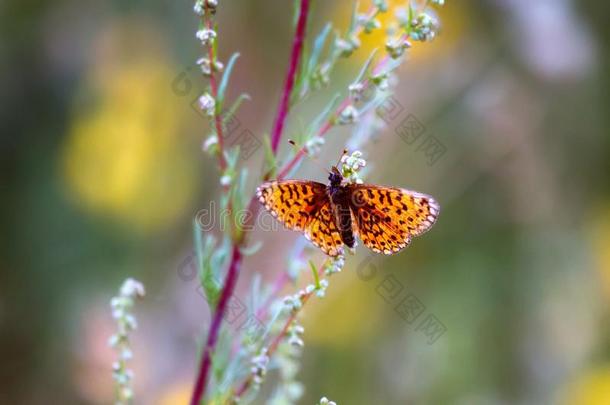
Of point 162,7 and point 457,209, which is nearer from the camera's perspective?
point 162,7

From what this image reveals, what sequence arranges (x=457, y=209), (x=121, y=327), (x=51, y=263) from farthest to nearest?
1. (x=457, y=209)
2. (x=51, y=263)
3. (x=121, y=327)

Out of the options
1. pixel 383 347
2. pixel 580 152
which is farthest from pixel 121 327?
pixel 580 152

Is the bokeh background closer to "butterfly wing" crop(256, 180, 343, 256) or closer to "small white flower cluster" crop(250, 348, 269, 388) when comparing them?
"butterfly wing" crop(256, 180, 343, 256)

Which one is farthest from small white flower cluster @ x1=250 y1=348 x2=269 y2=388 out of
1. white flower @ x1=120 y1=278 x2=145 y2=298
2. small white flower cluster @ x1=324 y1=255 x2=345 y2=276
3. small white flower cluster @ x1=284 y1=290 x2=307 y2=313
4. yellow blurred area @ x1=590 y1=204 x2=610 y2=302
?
yellow blurred area @ x1=590 y1=204 x2=610 y2=302

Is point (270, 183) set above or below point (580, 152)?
below

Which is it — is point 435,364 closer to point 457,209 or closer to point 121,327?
point 457,209

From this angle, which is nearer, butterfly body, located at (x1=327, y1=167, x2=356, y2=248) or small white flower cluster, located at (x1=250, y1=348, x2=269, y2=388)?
small white flower cluster, located at (x1=250, y1=348, x2=269, y2=388)

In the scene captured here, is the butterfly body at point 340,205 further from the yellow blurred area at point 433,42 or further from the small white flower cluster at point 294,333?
the yellow blurred area at point 433,42

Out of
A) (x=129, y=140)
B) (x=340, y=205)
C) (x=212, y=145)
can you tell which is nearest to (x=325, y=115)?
(x=212, y=145)
